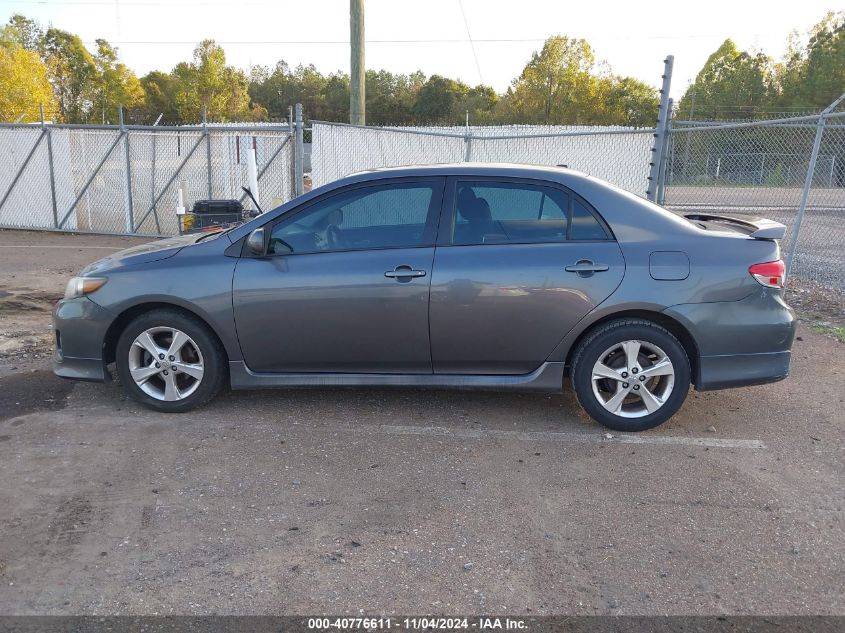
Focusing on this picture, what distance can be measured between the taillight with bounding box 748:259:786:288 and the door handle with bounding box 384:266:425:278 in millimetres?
2037

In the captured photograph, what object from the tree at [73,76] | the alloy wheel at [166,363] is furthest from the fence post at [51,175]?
the tree at [73,76]

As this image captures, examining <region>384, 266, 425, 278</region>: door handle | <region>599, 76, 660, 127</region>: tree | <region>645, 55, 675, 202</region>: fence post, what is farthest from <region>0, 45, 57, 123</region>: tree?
<region>384, 266, 425, 278</region>: door handle

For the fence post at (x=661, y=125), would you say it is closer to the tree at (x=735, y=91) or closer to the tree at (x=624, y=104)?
the tree at (x=624, y=104)

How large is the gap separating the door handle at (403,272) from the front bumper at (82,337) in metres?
1.88

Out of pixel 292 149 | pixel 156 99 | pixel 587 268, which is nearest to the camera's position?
pixel 587 268

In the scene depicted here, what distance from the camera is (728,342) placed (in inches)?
176

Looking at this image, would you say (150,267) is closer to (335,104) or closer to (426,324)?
(426,324)

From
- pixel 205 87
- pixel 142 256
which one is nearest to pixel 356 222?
pixel 142 256

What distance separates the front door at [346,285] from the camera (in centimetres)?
454

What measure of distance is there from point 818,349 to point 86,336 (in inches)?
241

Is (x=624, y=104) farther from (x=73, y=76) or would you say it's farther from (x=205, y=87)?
(x=73, y=76)

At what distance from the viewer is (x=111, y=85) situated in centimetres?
4609

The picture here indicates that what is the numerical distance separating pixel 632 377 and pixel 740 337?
0.70 m

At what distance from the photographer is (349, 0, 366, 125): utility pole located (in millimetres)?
12820
